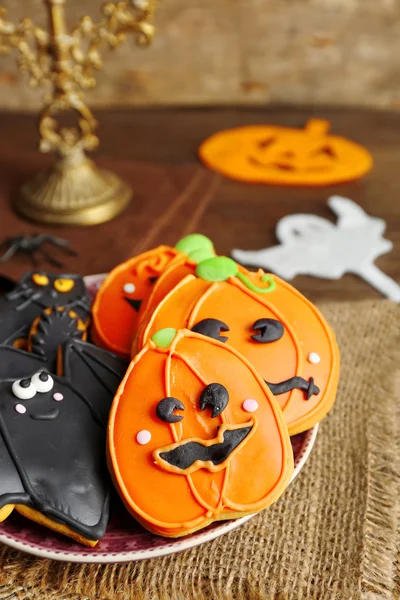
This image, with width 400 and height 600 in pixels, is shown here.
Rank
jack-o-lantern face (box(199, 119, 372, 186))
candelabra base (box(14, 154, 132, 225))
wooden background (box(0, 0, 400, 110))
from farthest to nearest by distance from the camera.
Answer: wooden background (box(0, 0, 400, 110)) → jack-o-lantern face (box(199, 119, 372, 186)) → candelabra base (box(14, 154, 132, 225))

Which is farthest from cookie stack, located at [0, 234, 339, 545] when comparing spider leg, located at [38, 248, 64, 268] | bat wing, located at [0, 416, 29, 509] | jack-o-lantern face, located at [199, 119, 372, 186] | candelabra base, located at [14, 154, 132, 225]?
jack-o-lantern face, located at [199, 119, 372, 186]

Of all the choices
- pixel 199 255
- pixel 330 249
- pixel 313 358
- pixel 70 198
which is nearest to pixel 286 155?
pixel 330 249

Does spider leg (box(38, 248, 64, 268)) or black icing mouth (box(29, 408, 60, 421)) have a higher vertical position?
black icing mouth (box(29, 408, 60, 421))

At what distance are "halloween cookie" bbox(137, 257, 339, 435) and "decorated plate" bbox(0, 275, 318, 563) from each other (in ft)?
0.44

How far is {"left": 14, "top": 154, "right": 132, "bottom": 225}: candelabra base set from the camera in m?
1.14

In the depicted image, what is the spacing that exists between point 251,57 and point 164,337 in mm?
1237

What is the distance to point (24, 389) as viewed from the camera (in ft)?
1.83

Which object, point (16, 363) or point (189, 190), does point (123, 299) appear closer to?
point (16, 363)

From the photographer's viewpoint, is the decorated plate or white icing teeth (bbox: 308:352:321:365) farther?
white icing teeth (bbox: 308:352:321:365)

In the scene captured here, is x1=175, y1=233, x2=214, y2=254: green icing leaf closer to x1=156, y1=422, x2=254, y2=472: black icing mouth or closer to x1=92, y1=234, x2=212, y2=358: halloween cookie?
x1=92, y1=234, x2=212, y2=358: halloween cookie

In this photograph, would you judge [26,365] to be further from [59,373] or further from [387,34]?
[387,34]

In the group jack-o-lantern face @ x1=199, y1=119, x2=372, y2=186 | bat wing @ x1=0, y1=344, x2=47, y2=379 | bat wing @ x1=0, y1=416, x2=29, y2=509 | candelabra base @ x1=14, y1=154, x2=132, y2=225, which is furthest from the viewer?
jack-o-lantern face @ x1=199, y1=119, x2=372, y2=186

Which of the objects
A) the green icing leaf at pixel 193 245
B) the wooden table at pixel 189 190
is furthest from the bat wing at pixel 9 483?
the wooden table at pixel 189 190

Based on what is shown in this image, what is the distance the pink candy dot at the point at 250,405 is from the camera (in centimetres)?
55
